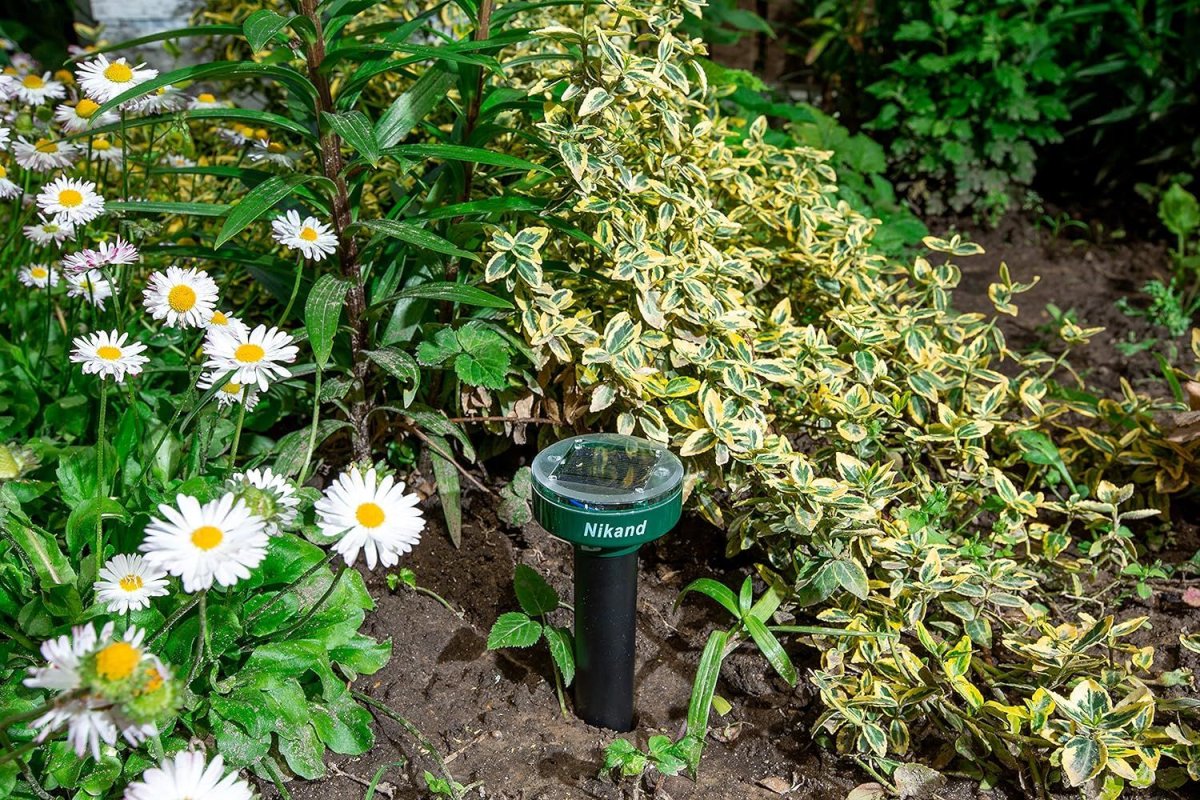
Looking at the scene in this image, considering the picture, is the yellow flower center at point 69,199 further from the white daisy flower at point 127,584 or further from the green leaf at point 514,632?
the green leaf at point 514,632

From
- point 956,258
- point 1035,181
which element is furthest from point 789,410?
point 1035,181

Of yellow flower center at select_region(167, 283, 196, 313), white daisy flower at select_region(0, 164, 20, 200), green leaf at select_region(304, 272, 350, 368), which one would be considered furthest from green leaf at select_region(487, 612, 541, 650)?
white daisy flower at select_region(0, 164, 20, 200)

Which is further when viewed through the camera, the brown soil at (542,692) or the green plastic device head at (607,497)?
the brown soil at (542,692)

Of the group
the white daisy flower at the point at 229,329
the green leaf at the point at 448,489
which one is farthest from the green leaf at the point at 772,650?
the white daisy flower at the point at 229,329

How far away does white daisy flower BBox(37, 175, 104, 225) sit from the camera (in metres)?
1.87

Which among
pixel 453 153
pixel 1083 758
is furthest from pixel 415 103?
pixel 1083 758

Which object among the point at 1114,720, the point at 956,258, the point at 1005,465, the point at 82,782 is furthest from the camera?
the point at 956,258

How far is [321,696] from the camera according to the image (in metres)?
1.74

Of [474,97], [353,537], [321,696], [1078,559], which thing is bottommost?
[1078,559]

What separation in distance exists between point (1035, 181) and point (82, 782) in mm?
3969

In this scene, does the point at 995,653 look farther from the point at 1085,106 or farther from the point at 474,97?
the point at 1085,106

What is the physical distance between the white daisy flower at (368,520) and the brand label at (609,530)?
10.7 inches

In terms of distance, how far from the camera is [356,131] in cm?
175

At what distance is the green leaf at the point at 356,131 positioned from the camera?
5.57 feet
